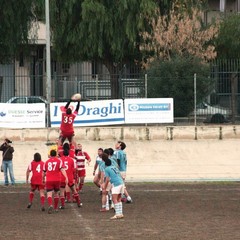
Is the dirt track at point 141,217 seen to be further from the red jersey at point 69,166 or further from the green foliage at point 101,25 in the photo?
the green foliage at point 101,25

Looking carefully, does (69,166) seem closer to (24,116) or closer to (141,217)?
(141,217)

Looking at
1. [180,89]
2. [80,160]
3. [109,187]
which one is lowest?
[109,187]

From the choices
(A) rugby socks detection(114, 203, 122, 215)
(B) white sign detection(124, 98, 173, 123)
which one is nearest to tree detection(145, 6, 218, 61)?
(B) white sign detection(124, 98, 173, 123)

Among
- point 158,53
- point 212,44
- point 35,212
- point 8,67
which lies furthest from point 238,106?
point 8,67

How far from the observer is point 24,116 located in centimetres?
3391

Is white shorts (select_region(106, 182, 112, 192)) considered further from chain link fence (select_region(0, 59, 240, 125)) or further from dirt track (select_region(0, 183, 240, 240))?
chain link fence (select_region(0, 59, 240, 125))

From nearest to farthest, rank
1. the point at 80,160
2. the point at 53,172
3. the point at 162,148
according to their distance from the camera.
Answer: the point at 53,172 < the point at 80,160 < the point at 162,148

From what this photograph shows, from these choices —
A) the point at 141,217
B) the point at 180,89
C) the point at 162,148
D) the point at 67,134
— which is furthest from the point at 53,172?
the point at 180,89

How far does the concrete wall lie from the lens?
33281 millimetres

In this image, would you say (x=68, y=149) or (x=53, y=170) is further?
(x=68, y=149)

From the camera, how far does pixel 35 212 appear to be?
2264cm

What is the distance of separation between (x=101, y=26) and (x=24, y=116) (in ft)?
41.1

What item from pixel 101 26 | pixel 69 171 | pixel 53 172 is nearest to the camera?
pixel 53 172

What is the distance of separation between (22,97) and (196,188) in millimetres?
9855
